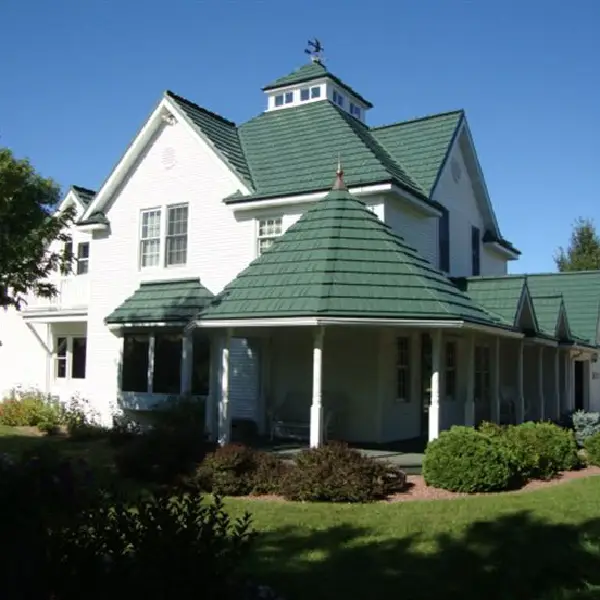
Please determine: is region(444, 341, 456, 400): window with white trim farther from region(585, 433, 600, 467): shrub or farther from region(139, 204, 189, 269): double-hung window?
region(139, 204, 189, 269): double-hung window

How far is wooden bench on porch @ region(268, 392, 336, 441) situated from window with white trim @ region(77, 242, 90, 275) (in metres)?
10.8

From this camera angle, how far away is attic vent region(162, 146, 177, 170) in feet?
68.4

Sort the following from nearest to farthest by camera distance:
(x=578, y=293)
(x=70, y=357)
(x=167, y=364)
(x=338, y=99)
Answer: (x=167, y=364), (x=338, y=99), (x=578, y=293), (x=70, y=357)

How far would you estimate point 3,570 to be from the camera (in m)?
4.98

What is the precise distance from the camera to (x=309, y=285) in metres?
14.3

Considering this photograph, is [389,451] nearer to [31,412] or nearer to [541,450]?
[541,450]

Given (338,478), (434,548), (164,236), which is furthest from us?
(164,236)

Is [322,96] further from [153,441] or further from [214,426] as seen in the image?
[153,441]

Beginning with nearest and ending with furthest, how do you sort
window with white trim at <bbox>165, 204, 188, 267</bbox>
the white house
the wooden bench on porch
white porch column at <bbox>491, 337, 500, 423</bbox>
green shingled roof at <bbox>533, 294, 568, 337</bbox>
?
1. the white house
2. the wooden bench on porch
3. white porch column at <bbox>491, 337, 500, 423</bbox>
4. window with white trim at <bbox>165, 204, 188, 267</bbox>
5. green shingled roof at <bbox>533, 294, 568, 337</bbox>

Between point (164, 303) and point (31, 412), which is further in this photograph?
point (31, 412)

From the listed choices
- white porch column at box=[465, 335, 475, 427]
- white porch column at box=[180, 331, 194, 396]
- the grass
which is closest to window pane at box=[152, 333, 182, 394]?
white porch column at box=[180, 331, 194, 396]

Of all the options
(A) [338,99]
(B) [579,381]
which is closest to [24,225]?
(A) [338,99]

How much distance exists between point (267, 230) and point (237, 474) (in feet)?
28.3

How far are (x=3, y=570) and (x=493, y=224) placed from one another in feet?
74.4
